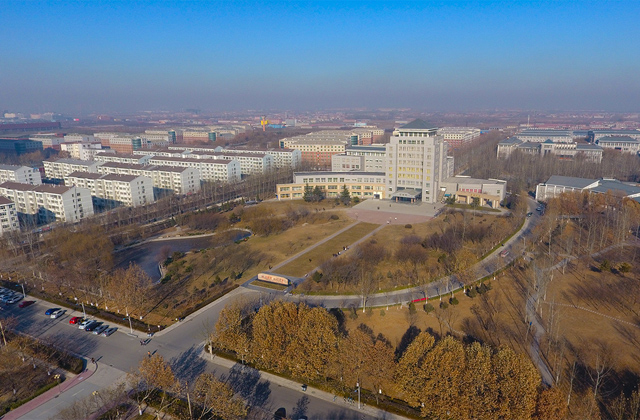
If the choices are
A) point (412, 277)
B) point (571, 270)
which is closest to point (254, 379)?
point (412, 277)

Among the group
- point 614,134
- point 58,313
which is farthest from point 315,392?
point 614,134

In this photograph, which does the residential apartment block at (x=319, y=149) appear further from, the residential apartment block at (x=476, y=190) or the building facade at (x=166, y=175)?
the residential apartment block at (x=476, y=190)

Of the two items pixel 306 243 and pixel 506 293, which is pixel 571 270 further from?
pixel 306 243

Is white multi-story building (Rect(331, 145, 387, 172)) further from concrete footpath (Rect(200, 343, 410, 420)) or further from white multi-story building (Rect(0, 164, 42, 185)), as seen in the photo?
white multi-story building (Rect(0, 164, 42, 185))

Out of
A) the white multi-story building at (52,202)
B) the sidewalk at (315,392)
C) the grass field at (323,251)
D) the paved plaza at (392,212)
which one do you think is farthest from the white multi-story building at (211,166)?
the sidewalk at (315,392)

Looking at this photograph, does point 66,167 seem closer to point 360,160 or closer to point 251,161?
point 251,161
